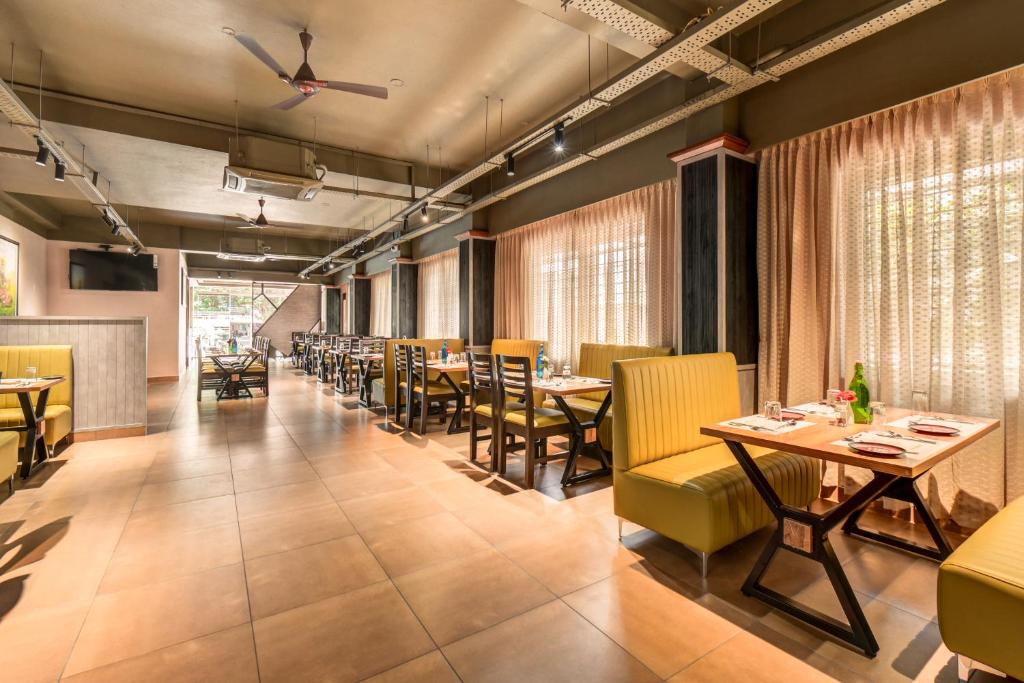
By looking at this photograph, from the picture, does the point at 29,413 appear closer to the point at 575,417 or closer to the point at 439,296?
the point at 575,417

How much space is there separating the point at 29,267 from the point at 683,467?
11.7 m

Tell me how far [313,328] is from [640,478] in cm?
1881

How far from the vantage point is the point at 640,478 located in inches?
107

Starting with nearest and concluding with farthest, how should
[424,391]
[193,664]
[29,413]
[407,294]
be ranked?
[193,664] → [29,413] → [424,391] → [407,294]

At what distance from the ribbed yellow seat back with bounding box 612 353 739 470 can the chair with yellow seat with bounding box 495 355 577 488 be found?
110 centimetres

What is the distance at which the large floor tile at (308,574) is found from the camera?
2.30 m

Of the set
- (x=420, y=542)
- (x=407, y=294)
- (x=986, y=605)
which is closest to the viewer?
(x=986, y=605)

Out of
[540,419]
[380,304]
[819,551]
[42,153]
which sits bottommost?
[819,551]

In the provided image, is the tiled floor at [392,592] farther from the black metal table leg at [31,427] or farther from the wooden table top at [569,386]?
the wooden table top at [569,386]

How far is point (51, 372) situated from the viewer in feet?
16.1

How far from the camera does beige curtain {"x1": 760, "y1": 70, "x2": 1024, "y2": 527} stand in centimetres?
283

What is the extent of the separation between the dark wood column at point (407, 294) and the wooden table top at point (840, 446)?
937 cm

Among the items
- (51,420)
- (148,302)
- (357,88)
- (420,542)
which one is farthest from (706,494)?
(148,302)

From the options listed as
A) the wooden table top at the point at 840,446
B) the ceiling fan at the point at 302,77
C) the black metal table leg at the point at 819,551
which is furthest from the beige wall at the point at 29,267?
the black metal table leg at the point at 819,551
